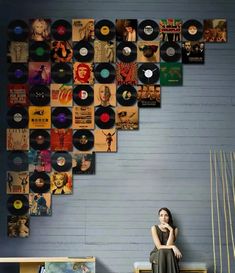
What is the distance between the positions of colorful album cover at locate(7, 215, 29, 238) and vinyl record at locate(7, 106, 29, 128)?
74cm

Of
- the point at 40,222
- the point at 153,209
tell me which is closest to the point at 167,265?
the point at 153,209

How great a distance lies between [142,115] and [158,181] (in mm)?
547

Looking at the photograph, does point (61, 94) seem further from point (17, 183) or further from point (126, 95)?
point (17, 183)

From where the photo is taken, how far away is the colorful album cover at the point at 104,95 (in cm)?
496

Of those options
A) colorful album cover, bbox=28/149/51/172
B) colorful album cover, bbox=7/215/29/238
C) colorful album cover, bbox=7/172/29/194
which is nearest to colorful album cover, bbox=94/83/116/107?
colorful album cover, bbox=28/149/51/172

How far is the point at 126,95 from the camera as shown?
496cm

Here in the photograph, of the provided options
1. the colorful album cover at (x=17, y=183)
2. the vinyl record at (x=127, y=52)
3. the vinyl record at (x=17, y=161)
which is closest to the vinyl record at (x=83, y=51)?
the vinyl record at (x=127, y=52)

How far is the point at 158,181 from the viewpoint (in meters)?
4.94

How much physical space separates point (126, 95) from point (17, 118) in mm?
895

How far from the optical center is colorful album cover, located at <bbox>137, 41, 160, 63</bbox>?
16.4 ft

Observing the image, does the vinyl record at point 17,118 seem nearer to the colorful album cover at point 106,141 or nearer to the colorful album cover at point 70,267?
the colorful album cover at point 106,141

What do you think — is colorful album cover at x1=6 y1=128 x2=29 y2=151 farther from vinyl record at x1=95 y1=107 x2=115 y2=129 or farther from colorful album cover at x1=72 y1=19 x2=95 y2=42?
colorful album cover at x1=72 y1=19 x2=95 y2=42

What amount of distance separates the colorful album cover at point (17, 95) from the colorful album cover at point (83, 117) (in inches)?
15.9

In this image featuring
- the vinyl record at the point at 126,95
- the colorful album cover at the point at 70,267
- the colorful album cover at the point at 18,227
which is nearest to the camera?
the colorful album cover at the point at 70,267
